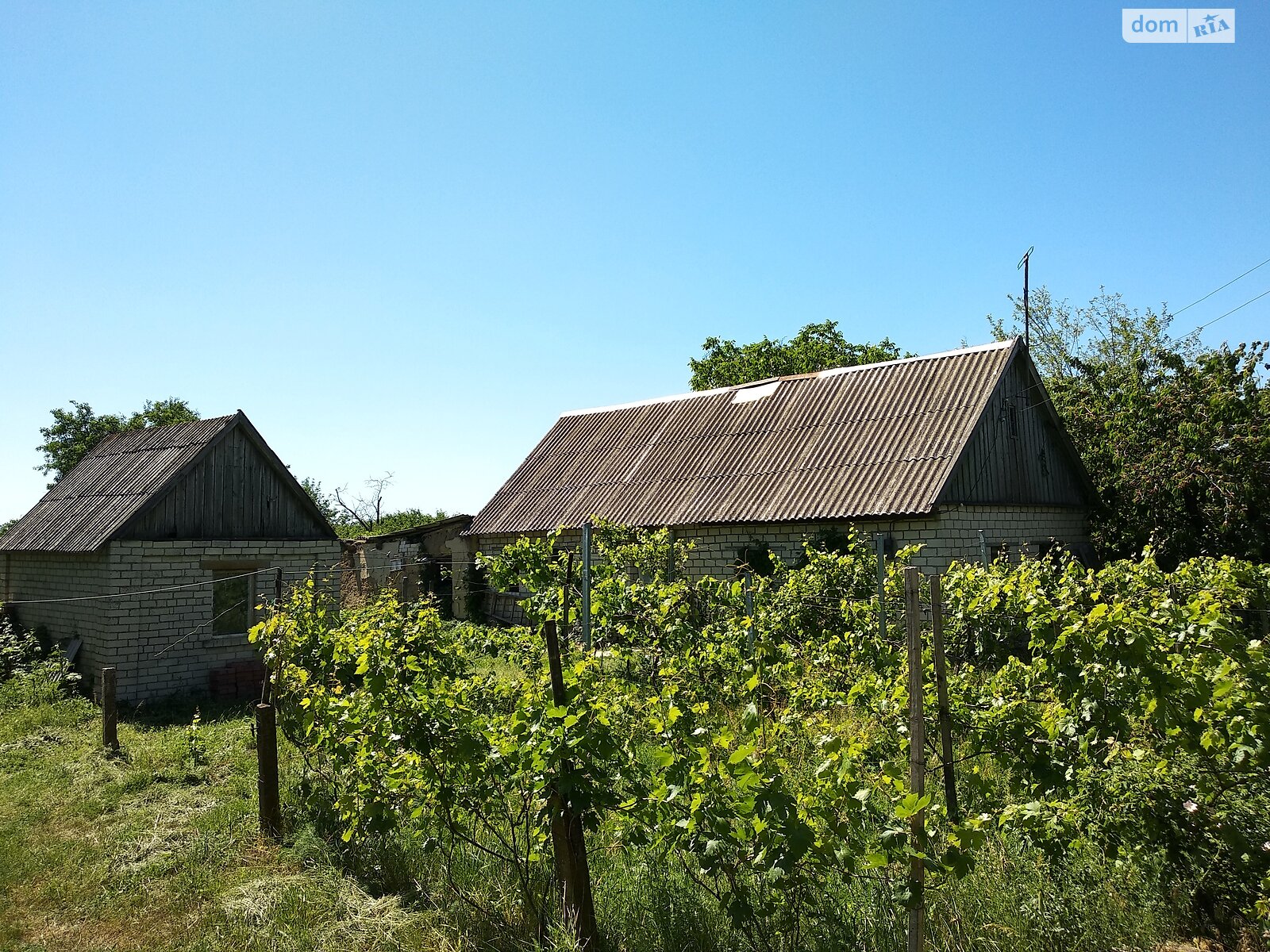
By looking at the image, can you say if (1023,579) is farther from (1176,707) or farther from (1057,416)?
(1057,416)

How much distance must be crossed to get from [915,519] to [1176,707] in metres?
9.75

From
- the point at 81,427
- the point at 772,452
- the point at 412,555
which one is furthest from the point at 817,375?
the point at 81,427

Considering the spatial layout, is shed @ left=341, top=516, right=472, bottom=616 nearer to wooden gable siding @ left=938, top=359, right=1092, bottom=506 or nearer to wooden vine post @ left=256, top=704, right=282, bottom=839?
wooden gable siding @ left=938, top=359, right=1092, bottom=506

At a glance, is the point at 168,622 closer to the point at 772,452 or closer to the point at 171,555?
the point at 171,555

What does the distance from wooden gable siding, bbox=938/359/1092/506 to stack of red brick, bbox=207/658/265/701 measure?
10.5 metres

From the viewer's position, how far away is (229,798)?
6.75m

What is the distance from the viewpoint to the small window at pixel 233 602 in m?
13.1

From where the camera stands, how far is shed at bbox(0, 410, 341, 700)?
471 inches

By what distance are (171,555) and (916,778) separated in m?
12.0

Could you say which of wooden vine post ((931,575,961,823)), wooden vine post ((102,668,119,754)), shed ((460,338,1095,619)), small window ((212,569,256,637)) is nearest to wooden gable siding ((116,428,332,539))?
small window ((212,569,256,637))

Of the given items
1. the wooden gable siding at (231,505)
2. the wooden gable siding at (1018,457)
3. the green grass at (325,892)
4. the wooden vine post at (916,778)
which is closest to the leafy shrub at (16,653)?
the wooden gable siding at (231,505)

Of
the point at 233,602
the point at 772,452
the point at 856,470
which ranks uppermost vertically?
the point at 772,452

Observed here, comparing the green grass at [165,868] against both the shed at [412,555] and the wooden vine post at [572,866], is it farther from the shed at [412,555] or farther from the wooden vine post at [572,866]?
the shed at [412,555]

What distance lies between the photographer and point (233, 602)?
546 inches
